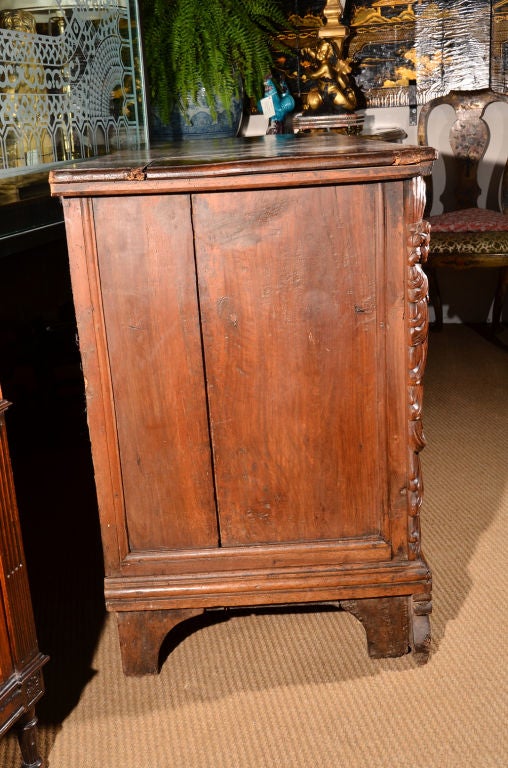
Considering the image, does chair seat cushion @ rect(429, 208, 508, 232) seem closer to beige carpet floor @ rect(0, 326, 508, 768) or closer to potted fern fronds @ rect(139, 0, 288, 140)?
potted fern fronds @ rect(139, 0, 288, 140)

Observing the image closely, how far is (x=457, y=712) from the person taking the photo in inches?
51.4

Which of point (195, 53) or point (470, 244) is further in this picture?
point (470, 244)

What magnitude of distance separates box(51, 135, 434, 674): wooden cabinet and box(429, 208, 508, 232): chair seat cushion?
1.97 meters

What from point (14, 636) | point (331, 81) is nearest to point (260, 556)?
point (14, 636)

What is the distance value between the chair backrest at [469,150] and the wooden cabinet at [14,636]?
9.06 ft

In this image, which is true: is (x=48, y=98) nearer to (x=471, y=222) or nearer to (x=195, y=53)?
(x=195, y=53)

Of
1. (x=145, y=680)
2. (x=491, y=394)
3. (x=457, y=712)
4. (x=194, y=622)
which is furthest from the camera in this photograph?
(x=491, y=394)

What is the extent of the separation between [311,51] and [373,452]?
2.52 meters

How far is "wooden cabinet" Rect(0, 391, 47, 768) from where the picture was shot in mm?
1141

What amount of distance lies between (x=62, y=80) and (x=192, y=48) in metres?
1.00

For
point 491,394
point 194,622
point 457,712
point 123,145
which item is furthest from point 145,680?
point 491,394

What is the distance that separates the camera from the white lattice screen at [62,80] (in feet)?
5.43

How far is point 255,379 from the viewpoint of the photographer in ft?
4.32

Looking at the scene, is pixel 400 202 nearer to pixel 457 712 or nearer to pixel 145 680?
pixel 457 712
